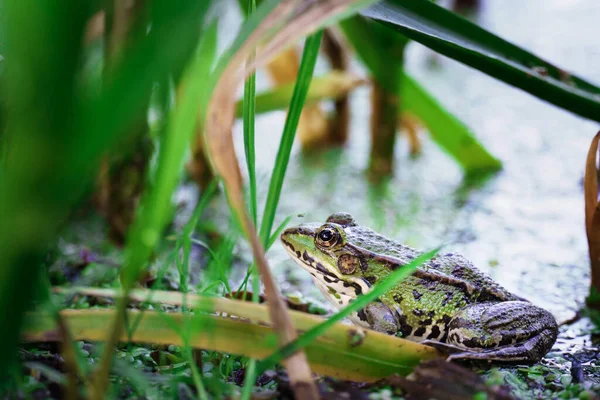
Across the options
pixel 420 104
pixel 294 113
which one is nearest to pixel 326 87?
pixel 420 104

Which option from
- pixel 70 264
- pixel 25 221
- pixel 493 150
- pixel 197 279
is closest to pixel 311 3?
pixel 25 221

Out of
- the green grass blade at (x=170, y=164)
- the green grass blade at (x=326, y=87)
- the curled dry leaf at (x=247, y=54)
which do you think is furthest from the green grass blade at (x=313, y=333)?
the green grass blade at (x=326, y=87)

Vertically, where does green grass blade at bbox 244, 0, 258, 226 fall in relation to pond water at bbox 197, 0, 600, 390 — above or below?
above

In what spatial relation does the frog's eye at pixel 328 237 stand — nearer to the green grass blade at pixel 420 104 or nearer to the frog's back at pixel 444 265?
the frog's back at pixel 444 265

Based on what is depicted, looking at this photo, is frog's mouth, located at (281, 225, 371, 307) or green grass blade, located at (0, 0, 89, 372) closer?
green grass blade, located at (0, 0, 89, 372)

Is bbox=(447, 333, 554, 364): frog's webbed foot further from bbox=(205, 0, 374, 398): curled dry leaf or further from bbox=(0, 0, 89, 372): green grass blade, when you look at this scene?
bbox=(0, 0, 89, 372): green grass blade

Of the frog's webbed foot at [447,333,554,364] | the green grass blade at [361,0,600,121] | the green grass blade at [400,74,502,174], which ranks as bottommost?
the frog's webbed foot at [447,333,554,364]

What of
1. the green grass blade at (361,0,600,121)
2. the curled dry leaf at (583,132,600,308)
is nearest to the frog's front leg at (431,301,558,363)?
the curled dry leaf at (583,132,600,308)

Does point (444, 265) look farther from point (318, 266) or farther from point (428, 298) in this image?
point (318, 266)

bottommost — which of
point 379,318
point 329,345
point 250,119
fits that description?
point 379,318
